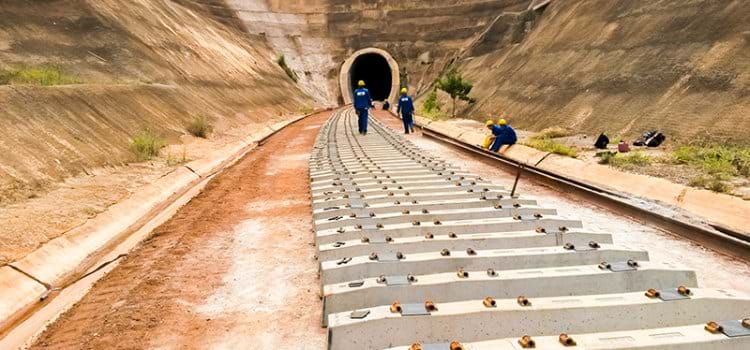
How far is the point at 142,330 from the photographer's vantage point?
159 inches

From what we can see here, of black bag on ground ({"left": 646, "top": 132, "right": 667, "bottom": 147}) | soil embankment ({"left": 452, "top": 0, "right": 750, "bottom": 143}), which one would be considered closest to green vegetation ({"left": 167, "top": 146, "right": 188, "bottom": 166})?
black bag on ground ({"left": 646, "top": 132, "right": 667, "bottom": 147})

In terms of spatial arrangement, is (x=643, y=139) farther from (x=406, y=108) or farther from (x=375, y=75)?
(x=375, y=75)

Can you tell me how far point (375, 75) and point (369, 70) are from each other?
179 centimetres

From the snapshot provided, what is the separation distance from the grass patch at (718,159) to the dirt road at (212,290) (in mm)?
6956

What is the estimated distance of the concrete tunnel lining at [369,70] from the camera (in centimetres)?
4444

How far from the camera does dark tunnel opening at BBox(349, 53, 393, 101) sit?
49281 mm

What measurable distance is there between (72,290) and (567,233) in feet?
16.1

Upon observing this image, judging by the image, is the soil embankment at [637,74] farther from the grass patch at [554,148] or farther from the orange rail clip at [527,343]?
the orange rail clip at [527,343]

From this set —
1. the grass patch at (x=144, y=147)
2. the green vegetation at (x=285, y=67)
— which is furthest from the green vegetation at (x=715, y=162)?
the green vegetation at (x=285, y=67)

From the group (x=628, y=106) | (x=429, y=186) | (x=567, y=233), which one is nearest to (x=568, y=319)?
(x=567, y=233)

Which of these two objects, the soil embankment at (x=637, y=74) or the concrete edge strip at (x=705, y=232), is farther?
the soil embankment at (x=637, y=74)

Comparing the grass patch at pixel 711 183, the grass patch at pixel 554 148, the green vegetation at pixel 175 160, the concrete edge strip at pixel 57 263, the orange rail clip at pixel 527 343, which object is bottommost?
the concrete edge strip at pixel 57 263

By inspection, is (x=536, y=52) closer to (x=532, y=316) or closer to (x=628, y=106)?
(x=628, y=106)

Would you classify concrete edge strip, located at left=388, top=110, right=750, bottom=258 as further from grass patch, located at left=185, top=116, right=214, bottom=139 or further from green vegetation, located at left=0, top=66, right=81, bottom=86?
green vegetation, located at left=0, top=66, right=81, bottom=86
